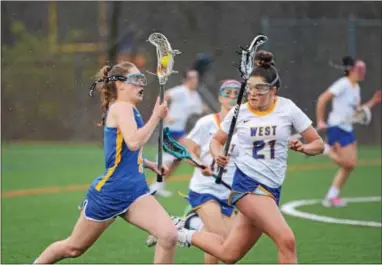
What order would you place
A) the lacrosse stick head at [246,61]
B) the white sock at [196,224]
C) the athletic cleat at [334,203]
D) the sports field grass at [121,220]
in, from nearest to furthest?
1. the lacrosse stick head at [246,61]
2. the white sock at [196,224]
3. the sports field grass at [121,220]
4. the athletic cleat at [334,203]

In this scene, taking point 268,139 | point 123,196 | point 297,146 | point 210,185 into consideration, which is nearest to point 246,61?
point 268,139

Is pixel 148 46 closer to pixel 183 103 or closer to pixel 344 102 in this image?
pixel 183 103

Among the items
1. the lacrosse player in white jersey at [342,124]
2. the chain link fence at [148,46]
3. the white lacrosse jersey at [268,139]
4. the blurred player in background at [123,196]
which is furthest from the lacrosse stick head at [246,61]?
the chain link fence at [148,46]

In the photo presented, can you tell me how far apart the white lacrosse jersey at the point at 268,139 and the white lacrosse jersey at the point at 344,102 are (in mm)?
6707

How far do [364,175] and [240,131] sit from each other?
37.4ft

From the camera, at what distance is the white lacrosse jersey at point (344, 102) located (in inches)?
550

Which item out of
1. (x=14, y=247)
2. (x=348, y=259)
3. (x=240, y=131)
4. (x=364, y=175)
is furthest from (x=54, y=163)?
(x=240, y=131)

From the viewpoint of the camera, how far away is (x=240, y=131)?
24.2ft

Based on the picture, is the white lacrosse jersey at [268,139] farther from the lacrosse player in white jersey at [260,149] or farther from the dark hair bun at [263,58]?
the dark hair bun at [263,58]

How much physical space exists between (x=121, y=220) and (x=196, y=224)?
389cm

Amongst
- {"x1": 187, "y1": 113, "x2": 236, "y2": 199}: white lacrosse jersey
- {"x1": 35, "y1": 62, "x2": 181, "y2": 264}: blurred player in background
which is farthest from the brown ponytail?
{"x1": 187, "y1": 113, "x2": 236, "y2": 199}: white lacrosse jersey

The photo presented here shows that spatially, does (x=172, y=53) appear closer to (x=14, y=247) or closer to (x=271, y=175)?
(x=271, y=175)

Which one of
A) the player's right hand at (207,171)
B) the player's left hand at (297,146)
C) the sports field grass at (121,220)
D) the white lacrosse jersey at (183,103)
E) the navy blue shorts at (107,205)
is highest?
the player's left hand at (297,146)

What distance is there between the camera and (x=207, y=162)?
8.62 meters
